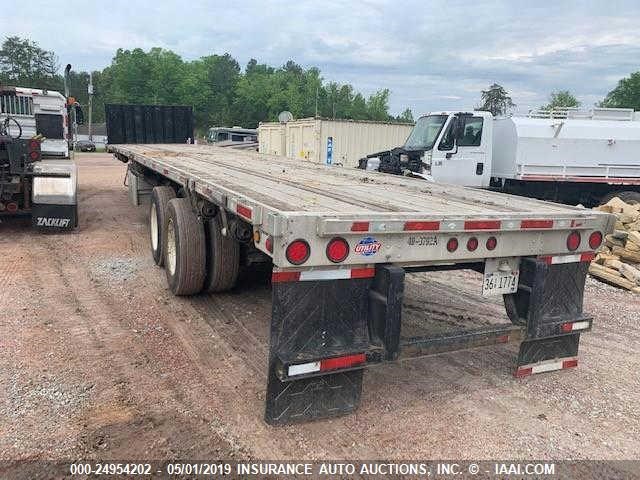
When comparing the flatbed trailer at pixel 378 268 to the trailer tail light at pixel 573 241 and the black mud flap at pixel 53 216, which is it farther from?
the black mud flap at pixel 53 216

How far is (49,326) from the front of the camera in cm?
516

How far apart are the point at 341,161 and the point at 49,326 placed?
17956 mm

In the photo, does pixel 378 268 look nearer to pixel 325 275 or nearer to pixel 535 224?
pixel 325 275

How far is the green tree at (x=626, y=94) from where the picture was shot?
7006cm

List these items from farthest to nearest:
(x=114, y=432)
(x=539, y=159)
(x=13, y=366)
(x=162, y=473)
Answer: (x=539, y=159) < (x=13, y=366) < (x=114, y=432) < (x=162, y=473)

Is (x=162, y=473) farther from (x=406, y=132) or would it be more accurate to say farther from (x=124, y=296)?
(x=406, y=132)

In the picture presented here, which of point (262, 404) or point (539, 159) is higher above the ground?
point (539, 159)

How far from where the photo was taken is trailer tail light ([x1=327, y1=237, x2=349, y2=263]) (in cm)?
317

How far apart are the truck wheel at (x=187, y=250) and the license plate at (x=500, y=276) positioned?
305 centimetres

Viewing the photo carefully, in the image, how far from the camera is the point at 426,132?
11.8 m

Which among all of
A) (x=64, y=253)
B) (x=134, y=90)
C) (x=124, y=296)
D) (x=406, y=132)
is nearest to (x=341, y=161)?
(x=406, y=132)

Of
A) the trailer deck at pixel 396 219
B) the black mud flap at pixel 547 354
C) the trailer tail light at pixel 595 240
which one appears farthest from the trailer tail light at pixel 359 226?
the trailer tail light at pixel 595 240

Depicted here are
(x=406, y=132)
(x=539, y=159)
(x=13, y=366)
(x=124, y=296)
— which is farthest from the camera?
(x=406, y=132)

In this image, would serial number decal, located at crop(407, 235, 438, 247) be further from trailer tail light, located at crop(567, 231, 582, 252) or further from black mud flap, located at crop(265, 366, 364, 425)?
trailer tail light, located at crop(567, 231, 582, 252)
